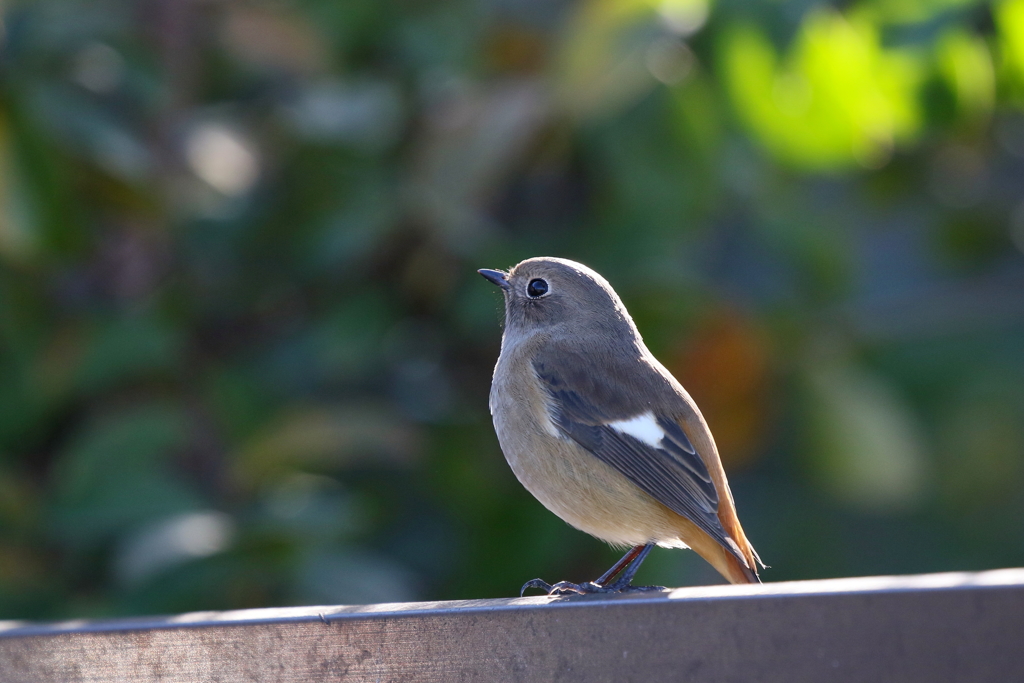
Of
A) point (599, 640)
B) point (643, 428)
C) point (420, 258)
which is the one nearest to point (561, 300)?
point (643, 428)

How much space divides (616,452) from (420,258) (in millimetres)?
2225

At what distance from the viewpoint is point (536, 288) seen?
304 centimetres

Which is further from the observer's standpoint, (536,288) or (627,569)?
(536,288)

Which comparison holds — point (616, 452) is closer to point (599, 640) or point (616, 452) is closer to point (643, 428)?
point (643, 428)

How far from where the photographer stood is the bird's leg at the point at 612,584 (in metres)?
2.38

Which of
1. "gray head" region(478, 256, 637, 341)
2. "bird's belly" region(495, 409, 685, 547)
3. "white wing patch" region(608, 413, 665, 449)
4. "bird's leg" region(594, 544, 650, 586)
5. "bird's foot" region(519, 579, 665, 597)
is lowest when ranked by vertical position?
"bird's leg" region(594, 544, 650, 586)

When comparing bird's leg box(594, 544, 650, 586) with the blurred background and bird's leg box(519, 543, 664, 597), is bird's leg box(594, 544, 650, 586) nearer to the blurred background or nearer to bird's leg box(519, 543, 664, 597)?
bird's leg box(519, 543, 664, 597)

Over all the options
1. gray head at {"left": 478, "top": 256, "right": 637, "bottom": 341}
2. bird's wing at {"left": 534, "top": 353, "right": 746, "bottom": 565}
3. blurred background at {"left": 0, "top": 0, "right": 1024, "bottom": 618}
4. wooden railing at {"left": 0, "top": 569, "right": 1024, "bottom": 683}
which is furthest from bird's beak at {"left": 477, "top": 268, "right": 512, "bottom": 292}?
wooden railing at {"left": 0, "top": 569, "right": 1024, "bottom": 683}

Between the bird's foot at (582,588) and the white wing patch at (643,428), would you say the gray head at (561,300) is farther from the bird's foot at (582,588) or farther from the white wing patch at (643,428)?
the bird's foot at (582,588)

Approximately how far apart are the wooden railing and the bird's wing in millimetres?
577

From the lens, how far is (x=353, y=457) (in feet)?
14.9

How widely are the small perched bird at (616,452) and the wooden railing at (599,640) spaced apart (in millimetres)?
580

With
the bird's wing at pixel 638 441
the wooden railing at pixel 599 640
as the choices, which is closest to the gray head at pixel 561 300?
the bird's wing at pixel 638 441

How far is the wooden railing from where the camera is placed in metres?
1.61
